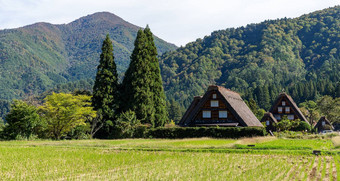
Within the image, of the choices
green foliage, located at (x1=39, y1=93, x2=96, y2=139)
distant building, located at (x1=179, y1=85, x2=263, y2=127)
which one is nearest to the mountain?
distant building, located at (x1=179, y1=85, x2=263, y2=127)

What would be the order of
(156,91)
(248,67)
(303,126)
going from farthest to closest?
(248,67)
(303,126)
(156,91)

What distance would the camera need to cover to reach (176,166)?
18266 millimetres

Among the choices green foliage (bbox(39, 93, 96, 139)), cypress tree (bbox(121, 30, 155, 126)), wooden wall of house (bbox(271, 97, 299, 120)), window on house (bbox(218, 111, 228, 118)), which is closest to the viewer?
green foliage (bbox(39, 93, 96, 139))

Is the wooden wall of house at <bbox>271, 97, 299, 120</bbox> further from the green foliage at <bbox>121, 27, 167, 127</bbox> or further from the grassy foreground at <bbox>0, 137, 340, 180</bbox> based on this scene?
the grassy foreground at <bbox>0, 137, 340, 180</bbox>

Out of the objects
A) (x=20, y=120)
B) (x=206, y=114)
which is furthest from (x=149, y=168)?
(x=206, y=114)

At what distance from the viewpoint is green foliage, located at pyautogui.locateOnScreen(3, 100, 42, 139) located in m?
39.4

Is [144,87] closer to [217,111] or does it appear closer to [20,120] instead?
[217,111]

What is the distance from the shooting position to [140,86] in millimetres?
49219

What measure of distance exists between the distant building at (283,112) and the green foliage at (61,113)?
36637 millimetres

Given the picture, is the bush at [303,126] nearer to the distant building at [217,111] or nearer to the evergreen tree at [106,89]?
the distant building at [217,111]

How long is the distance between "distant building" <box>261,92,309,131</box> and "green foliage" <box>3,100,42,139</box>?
43.6 m

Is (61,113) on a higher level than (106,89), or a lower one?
lower

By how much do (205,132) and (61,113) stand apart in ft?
54.7

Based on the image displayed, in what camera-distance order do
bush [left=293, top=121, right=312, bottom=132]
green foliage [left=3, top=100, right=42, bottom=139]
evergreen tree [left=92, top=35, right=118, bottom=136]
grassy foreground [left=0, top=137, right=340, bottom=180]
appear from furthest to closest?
bush [left=293, top=121, right=312, bottom=132]
evergreen tree [left=92, top=35, right=118, bottom=136]
green foliage [left=3, top=100, right=42, bottom=139]
grassy foreground [left=0, top=137, right=340, bottom=180]
